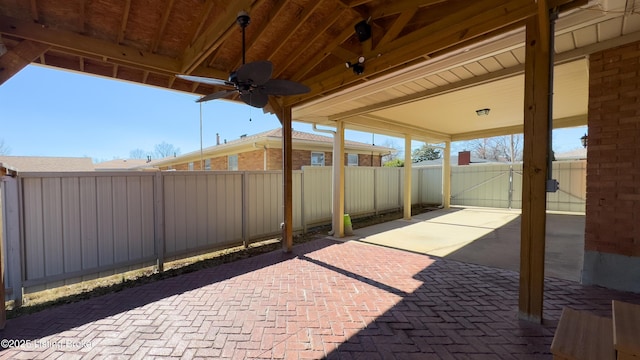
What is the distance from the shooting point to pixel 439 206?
12.5 m

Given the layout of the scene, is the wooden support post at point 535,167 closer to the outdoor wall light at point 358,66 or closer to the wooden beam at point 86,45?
the outdoor wall light at point 358,66

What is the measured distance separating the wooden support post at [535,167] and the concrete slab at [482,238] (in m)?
1.86

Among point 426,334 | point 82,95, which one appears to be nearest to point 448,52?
point 426,334

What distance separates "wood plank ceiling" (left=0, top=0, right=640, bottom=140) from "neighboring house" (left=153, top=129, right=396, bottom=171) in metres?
5.64

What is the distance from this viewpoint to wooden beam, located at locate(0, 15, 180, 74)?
302 cm

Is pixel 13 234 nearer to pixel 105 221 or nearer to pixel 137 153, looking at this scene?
pixel 105 221

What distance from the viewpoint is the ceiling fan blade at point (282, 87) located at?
11.5 feet

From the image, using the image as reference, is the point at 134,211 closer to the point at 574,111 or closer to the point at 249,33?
the point at 249,33

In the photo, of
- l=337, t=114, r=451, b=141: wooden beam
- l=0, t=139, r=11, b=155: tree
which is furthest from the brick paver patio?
l=0, t=139, r=11, b=155: tree

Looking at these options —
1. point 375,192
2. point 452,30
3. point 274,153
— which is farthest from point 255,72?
point 274,153

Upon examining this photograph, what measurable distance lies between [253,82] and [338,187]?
418 cm

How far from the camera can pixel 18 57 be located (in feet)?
10.5

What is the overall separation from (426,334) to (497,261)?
2.98 meters

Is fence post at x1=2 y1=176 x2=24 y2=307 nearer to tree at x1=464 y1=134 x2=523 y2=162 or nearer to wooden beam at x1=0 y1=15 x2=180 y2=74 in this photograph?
wooden beam at x1=0 y1=15 x2=180 y2=74
